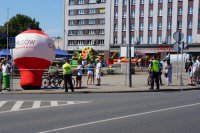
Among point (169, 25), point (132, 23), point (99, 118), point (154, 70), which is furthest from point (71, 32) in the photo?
point (99, 118)

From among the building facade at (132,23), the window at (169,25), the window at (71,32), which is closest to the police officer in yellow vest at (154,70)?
the building facade at (132,23)

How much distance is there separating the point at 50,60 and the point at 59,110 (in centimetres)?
1118

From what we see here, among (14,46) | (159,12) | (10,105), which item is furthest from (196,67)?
(159,12)

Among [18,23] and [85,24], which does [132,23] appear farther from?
[18,23]

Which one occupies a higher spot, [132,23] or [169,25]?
[132,23]

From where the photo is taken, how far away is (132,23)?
3782 inches

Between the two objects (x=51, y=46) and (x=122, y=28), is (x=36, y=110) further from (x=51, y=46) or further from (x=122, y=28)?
(x=122, y=28)

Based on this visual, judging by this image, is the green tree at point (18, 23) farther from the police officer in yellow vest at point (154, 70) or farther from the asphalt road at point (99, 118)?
the asphalt road at point (99, 118)

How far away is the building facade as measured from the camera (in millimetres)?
87625

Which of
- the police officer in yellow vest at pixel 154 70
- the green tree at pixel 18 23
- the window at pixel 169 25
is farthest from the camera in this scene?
the green tree at pixel 18 23

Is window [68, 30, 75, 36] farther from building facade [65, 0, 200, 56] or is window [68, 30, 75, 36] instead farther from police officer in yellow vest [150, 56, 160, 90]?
police officer in yellow vest [150, 56, 160, 90]

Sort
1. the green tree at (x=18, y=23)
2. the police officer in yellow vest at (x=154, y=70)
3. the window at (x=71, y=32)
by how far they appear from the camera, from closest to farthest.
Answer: the police officer in yellow vest at (x=154, y=70) → the green tree at (x=18, y=23) → the window at (x=71, y=32)

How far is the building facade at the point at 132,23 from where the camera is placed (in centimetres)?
8762

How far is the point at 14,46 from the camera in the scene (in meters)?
24.9
